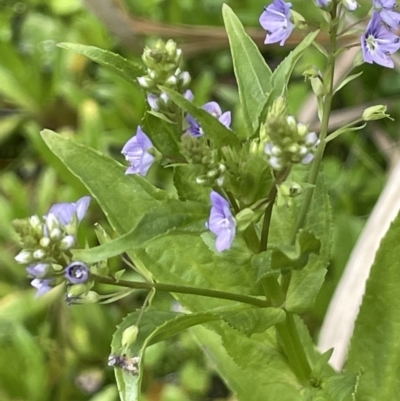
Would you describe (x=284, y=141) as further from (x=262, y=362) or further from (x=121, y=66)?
(x=262, y=362)

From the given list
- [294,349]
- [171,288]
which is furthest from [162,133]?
[294,349]

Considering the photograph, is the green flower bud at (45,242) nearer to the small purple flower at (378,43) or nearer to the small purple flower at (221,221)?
the small purple flower at (221,221)

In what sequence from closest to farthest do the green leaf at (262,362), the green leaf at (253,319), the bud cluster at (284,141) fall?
the bud cluster at (284,141)
the green leaf at (253,319)
the green leaf at (262,362)

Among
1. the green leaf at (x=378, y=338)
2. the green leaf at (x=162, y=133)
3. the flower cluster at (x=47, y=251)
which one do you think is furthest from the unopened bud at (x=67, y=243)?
the green leaf at (x=378, y=338)

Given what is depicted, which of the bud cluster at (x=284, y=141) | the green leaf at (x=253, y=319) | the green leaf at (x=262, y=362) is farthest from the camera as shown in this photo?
the green leaf at (x=262, y=362)

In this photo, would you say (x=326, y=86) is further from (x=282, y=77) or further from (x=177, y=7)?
(x=177, y=7)

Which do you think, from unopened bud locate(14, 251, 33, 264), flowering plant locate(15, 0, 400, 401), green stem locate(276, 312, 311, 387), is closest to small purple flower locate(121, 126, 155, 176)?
flowering plant locate(15, 0, 400, 401)

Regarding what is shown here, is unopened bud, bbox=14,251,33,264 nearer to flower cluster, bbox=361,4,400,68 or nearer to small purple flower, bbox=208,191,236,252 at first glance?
small purple flower, bbox=208,191,236,252
